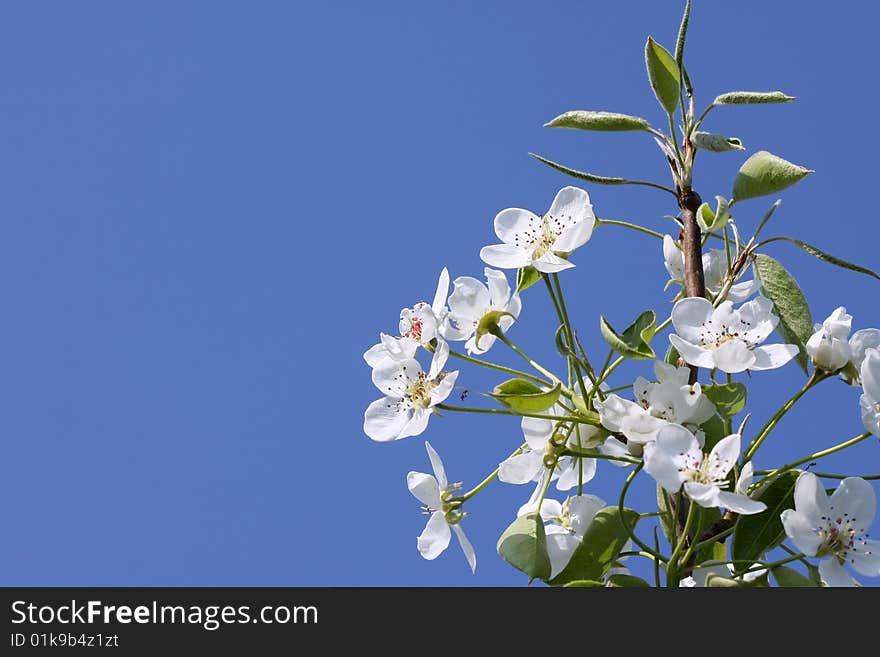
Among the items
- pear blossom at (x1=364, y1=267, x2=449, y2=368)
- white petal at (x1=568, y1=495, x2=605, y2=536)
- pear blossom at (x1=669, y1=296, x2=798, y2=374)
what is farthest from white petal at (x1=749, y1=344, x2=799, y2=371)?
pear blossom at (x1=364, y1=267, x2=449, y2=368)

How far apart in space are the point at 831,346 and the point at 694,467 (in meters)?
0.30

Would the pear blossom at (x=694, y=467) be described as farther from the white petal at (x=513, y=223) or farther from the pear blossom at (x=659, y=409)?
the white petal at (x=513, y=223)

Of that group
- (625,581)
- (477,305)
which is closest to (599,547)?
(625,581)

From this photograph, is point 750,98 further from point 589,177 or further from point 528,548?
point 528,548

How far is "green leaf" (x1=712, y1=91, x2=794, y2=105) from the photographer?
161 cm

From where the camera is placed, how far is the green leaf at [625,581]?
146 cm

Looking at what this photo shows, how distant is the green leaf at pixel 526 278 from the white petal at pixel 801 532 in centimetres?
54

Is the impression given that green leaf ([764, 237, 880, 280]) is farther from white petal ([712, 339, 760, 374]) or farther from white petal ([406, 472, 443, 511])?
white petal ([406, 472, 443, 511])

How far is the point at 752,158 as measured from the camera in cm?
157

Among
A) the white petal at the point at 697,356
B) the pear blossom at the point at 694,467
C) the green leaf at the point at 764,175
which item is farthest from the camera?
the green leaf at the point at 764,175

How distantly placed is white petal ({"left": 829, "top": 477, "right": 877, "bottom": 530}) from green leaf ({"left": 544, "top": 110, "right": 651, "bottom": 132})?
620mm

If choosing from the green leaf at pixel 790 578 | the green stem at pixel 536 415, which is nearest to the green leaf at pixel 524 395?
the green stem at pixel 536 415
